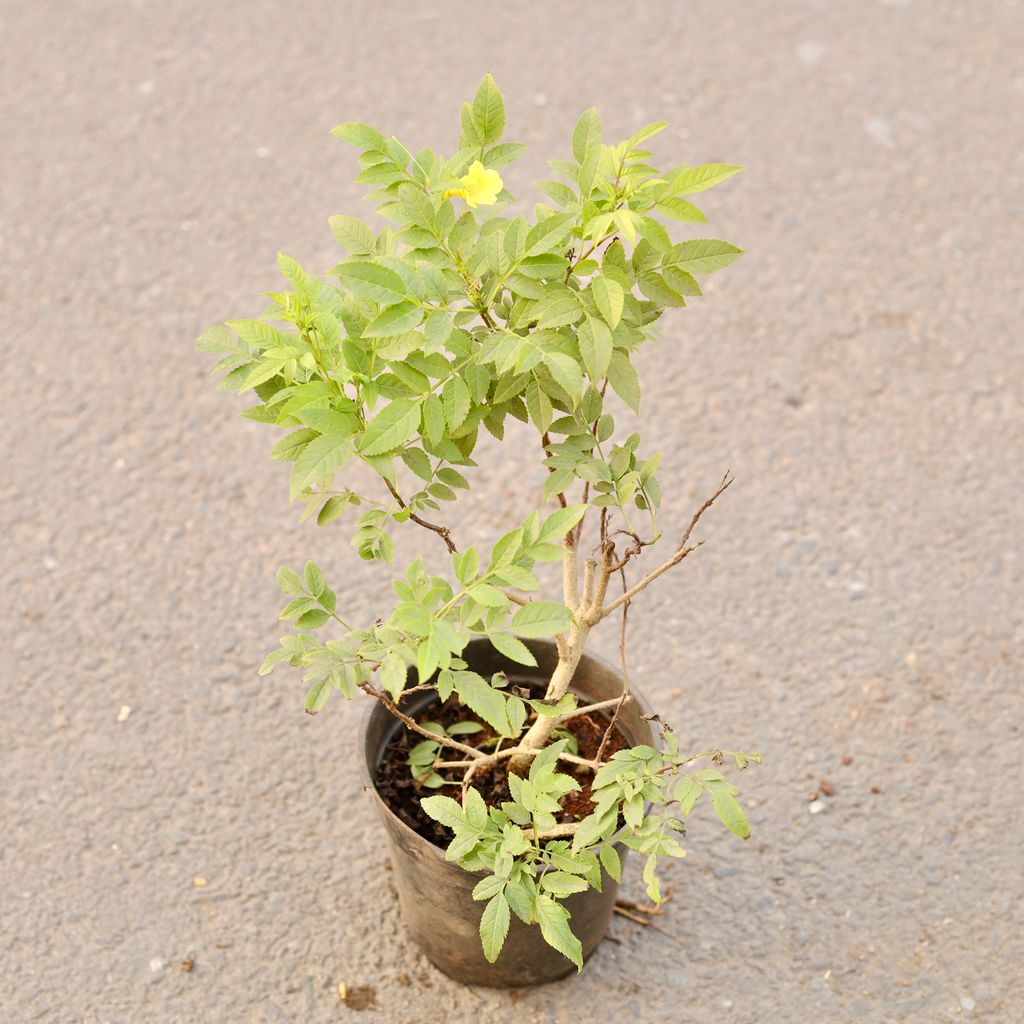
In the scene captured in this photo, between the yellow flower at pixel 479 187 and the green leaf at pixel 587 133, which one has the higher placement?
the yellow flower at pixel 479 187

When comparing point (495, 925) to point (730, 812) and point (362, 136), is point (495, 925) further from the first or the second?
point (362, 136)

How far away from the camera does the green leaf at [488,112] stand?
1.45m

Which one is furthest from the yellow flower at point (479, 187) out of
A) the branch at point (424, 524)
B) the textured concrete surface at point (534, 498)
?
the textured concrete surface at point (534, 498)

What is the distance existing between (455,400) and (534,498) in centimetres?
143

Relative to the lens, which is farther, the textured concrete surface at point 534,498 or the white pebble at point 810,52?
the white pebble at point 810,52

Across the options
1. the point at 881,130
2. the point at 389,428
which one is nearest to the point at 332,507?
the point at 389,428

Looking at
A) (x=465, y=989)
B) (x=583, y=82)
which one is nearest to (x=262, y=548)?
(x=465, y=989)

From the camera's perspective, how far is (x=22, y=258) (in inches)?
134

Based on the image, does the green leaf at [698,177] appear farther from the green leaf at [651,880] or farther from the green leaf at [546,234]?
the green leaf at [651,880]

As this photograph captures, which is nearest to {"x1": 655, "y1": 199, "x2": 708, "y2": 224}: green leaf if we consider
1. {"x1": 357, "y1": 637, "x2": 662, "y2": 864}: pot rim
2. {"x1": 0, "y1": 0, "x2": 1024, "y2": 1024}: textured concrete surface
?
{"x1": 357, "y1": 637, "x2": 662, "y2": 864}: pot rim

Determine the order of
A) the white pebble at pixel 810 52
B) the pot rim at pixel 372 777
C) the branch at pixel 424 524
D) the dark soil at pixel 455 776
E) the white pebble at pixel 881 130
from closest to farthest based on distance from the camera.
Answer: the branch at pixel 424 524
the pot rim at pixel 372 777
the dark soil at pixel 455 776
the white pebble at pixel 881 130
the white pebble at pixel 810 52

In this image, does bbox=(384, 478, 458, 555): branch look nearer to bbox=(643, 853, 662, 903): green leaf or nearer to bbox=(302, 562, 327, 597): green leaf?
bbox=(302, 562, 327, 597): green leaf

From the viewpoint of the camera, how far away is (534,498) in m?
2.88

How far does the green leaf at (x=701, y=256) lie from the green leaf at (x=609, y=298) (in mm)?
123
